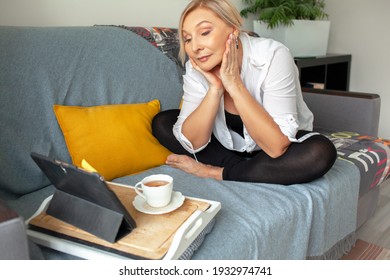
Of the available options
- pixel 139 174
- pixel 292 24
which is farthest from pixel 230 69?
pixel 292 24

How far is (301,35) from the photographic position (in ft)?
7.97

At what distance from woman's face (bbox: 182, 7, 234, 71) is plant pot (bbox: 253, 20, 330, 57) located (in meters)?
1.27

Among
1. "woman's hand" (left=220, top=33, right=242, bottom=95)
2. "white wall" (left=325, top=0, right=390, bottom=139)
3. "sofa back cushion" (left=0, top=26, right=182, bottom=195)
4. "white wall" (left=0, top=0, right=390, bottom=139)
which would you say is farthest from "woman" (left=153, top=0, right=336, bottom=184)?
"white wall" (left=325, top=0, right=390, bottom=139)

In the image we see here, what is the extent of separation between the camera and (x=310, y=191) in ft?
→ 3.92

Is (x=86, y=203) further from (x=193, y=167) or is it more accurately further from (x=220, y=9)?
(x=220, y=9)

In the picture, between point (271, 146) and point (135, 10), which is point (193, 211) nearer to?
point (271, 146)

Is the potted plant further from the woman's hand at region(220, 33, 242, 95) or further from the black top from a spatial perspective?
the woman's hand at region(220, 33, 242, 95)

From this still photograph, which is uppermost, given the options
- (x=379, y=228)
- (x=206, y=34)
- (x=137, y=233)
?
(x=206, y=34)

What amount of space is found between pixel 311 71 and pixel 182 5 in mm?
1094

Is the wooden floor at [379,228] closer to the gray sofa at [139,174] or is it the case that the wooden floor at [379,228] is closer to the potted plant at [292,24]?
the gray sofa at [139,174]

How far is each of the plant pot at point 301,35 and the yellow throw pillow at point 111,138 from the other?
1.33 m

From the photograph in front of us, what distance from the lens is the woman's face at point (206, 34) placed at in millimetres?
1206

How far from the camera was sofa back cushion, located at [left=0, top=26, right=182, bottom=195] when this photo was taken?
113cm

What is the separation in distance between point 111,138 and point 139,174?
155mm
